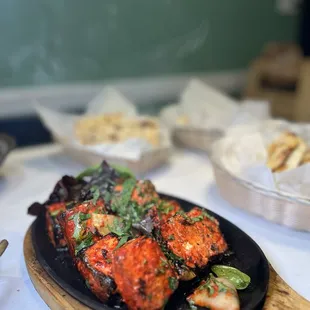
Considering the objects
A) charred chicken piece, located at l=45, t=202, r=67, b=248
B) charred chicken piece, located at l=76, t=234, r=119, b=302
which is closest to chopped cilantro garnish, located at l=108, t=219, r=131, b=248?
charred chicken piece, located at l=76, t=234, r=119, b=302

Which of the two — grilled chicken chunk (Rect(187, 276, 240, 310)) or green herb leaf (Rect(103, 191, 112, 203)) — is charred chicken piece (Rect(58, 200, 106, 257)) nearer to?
green herb leaf (Rect(103, 191, 112, 203))

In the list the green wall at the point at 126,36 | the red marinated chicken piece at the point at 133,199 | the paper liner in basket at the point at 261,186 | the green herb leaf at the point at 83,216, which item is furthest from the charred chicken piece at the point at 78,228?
the green wall at the point at 126,36

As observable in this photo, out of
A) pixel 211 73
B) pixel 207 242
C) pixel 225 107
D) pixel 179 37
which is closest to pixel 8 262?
pixel 207 242

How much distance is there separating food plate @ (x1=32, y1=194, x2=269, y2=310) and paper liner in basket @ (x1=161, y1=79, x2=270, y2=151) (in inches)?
26.8

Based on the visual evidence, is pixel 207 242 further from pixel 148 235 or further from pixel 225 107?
pixel 225 107

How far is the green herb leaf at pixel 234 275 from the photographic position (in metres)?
0.78

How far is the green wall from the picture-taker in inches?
70.0

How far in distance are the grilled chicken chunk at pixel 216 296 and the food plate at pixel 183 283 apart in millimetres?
21

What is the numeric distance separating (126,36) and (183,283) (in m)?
1.55

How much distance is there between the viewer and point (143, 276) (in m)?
0.70

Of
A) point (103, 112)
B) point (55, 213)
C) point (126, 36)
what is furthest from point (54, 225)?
point (126, 36)

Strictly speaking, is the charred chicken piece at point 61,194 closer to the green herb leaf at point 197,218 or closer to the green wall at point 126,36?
the green herb leaf at point 197,218

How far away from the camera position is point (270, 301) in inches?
31.1

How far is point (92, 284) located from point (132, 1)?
5.31 feet
